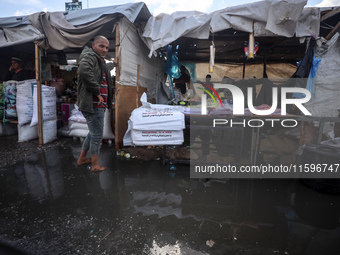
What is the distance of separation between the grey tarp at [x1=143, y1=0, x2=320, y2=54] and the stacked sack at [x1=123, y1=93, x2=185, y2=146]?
1.71m

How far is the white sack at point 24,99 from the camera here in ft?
16.9

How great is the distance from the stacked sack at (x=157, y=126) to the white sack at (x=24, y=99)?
132 inches

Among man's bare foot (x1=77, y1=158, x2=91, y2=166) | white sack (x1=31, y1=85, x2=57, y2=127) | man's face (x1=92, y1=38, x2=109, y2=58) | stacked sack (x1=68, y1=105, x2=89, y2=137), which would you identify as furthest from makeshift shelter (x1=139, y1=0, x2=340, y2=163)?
white sack (x1=31, y1=85, x2=57, y2=127)

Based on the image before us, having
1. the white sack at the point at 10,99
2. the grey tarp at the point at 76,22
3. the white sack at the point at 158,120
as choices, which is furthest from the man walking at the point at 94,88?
the white sack at the point at 10,99

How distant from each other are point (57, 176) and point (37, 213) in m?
1.16

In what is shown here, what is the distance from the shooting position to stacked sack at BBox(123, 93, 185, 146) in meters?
3.64

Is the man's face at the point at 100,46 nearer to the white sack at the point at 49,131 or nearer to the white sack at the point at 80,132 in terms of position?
the white sack at the point at 80,132

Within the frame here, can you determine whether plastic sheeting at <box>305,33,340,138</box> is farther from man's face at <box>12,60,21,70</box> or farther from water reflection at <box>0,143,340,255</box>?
man's face at <box>12,60,21,70</box>

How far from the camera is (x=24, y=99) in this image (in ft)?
17.0

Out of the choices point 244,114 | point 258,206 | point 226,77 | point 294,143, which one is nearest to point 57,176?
point 258,206

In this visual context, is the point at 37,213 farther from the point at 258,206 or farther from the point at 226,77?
the point at 226,77

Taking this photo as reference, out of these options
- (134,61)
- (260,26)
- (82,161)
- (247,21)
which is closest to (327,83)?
(260,26)

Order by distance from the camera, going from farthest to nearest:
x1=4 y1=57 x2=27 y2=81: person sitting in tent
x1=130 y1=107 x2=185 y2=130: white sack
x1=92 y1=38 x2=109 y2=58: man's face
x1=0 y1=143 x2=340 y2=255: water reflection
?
x1=4 y1=57 x2=27 y2=81: person sitting in tent < x1=130 y1=107 x2=185 y2=130: white sack < x1=92 y1=38 x2=109 y2=58: man's face < x1=0 y1=143 x2=340 y2=255: water reflection

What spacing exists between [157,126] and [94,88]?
1.25m
